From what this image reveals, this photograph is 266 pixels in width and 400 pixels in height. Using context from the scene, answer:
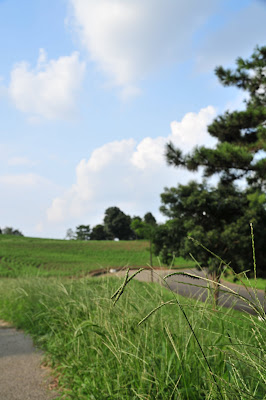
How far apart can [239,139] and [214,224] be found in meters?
6.24

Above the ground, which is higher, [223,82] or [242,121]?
[223,82]

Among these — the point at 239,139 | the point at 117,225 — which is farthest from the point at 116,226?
the point at 239,139

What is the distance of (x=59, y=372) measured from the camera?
4.30 metres

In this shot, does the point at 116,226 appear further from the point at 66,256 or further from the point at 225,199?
the point at 225,199

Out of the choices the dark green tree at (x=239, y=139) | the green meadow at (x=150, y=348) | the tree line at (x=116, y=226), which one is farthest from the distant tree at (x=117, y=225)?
the green meadow at (x=150, y=348)

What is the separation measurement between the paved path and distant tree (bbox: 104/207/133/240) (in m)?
62.6

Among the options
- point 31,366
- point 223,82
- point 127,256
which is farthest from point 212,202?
point 127,256

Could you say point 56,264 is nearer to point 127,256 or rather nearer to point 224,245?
point 127,256

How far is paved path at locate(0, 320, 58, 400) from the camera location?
3814 millimetres

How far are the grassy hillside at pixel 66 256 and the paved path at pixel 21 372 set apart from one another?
19295mm

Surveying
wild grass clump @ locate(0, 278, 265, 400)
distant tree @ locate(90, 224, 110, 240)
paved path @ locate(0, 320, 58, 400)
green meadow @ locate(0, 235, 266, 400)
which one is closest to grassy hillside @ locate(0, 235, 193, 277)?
paved path @ locate(0, 320, 58, 400)

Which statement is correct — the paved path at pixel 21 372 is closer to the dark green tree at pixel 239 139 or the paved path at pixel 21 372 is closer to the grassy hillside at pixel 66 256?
the dark green tree at pixel 239 139

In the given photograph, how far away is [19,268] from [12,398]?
25500mm

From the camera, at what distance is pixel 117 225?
226 ft
